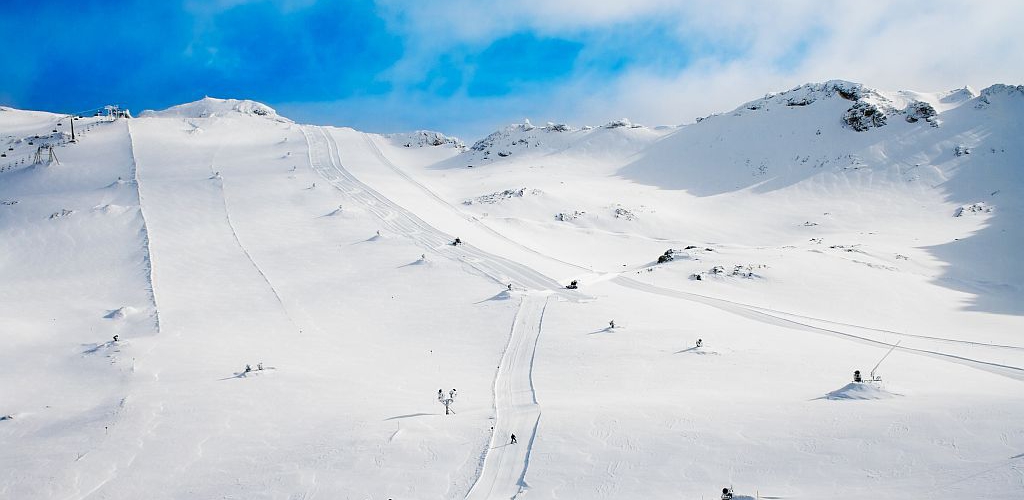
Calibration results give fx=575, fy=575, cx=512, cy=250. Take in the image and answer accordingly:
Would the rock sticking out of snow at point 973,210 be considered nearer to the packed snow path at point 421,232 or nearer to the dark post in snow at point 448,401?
the packed snow path at point 421,232

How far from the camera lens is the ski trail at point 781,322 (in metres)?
22.4

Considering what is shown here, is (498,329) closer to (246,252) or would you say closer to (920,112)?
(246,252)

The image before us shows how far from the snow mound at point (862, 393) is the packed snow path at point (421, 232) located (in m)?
18.0

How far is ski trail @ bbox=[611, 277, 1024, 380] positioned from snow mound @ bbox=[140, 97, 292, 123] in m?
110

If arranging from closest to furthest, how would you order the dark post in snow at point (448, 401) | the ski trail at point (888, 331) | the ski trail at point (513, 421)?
the ski trail at point (513, 421), the dark post in snow at point (448, 401), the ski trail at point (888, 331)

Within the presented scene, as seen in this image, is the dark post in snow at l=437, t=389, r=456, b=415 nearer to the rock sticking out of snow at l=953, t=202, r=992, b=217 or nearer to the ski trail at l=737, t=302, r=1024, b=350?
the ski trail at l=737, t=302, r=1024, b=350

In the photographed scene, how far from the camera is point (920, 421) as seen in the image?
14.0 meters

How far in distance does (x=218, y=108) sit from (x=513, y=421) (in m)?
138

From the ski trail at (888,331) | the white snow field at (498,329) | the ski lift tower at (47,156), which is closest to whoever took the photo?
the white snow field at (498,329)

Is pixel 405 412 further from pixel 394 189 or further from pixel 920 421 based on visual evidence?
pixel 394 189

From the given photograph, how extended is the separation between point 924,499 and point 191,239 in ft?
157

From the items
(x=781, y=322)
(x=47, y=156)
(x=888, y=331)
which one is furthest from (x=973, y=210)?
(x=47, y=156)

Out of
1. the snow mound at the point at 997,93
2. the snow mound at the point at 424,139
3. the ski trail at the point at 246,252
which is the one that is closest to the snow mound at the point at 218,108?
the snow mound at the point at 424,139

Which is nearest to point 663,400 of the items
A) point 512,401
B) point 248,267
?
point 512,401
